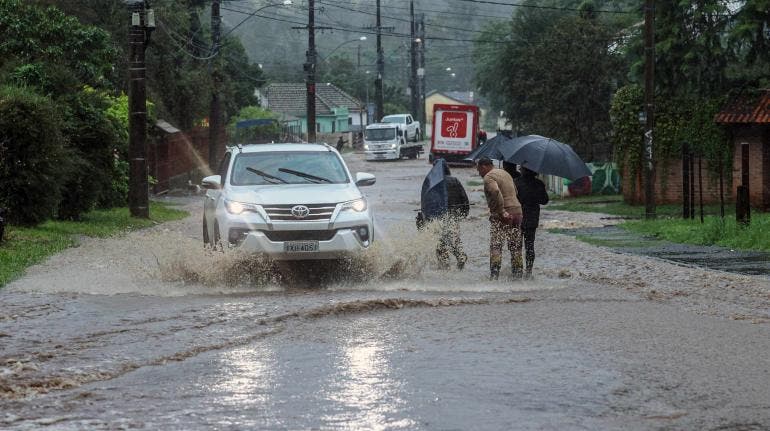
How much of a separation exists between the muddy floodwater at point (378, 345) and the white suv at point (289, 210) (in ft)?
1.13

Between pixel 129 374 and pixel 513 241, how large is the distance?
24.7 ft

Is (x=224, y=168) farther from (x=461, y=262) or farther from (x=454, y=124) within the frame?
(x=454, y=124)

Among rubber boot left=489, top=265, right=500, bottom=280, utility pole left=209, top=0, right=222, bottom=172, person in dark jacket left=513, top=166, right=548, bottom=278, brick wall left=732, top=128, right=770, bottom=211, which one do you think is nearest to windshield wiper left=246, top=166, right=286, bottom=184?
rubber boot left=489, top=265, right=500, bottom=280

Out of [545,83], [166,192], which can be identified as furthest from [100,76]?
[545,83]

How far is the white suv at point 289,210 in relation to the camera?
14.3 m

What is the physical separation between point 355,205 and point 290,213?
0.90m

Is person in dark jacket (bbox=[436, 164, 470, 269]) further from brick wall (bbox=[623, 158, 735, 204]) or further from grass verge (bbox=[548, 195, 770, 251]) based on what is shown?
brick wall (bbox=[623, 158, 735, 204])

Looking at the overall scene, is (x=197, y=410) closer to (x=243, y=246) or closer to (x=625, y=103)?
(x=243, y=246)

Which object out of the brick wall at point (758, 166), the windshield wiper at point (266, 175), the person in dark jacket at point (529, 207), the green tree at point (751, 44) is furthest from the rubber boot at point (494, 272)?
the green tree at point (751, 44)

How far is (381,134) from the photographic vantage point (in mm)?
67875

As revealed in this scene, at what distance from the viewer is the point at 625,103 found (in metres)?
33.3

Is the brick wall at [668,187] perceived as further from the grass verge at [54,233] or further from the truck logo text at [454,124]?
the truck logo text at [454,124]

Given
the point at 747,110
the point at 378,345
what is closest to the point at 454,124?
the point at 747,110

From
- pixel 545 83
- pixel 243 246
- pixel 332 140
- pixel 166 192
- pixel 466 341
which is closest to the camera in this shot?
pixel 466 341
